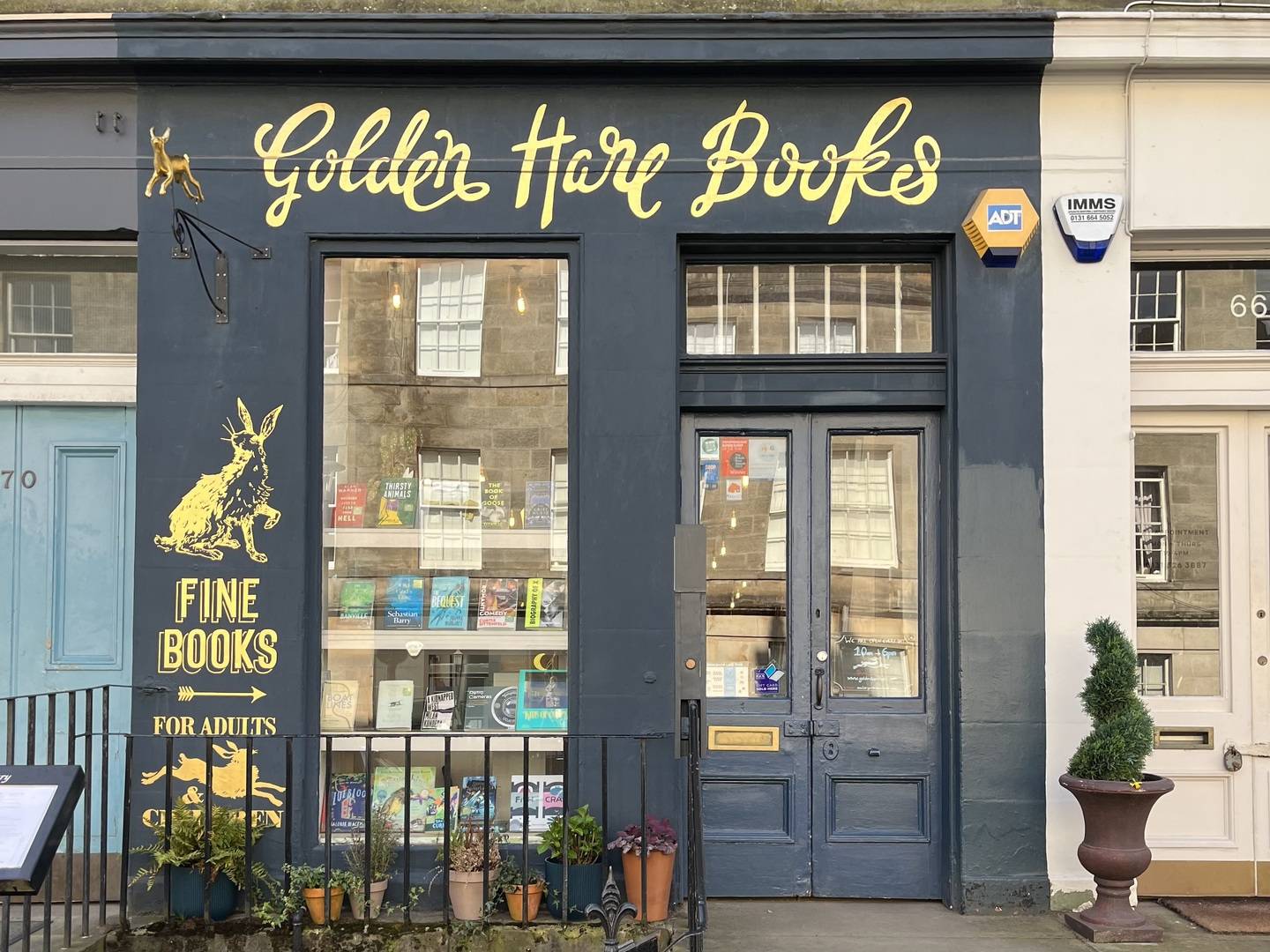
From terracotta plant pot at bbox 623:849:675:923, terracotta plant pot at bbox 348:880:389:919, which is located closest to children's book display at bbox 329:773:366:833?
terracotta plant pot at bbox 348:880:389:919

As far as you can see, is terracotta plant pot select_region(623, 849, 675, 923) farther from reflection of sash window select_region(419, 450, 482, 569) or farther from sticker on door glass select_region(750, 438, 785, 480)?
sticker on door glass select_region(750, 438, 785, 480)

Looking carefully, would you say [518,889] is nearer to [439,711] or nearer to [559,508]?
[439,711]

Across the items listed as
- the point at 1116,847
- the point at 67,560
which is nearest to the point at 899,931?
the point at 1116,847

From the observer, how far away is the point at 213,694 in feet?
21.0

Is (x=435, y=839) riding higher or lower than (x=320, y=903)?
higher

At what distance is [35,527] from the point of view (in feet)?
22.3

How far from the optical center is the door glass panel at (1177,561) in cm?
692

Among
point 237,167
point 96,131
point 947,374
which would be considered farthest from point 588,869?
point 96,131

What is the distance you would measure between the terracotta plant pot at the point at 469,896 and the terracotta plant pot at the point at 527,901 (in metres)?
0.15

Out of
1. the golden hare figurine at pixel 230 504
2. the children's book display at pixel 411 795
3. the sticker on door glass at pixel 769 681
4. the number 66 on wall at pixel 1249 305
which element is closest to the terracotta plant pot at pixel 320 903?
the children's book display at pixel 411 795

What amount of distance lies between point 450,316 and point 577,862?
10.5ft

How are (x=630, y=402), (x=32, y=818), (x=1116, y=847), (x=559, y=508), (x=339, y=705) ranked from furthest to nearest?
(x=559, y=508) < (x=339, y=705) < (x=630, y=402) < (x=1116, y=847) < (x=32, y=818)

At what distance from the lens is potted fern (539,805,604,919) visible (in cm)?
603

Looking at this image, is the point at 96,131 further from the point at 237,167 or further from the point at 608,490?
the point at 608,490
